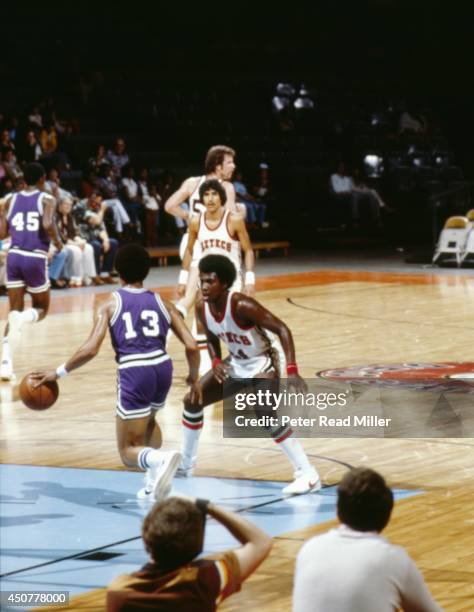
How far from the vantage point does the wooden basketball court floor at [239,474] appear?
5.79 m

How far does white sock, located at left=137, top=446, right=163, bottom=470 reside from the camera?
249 inches

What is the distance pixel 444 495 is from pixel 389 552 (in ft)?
12.1

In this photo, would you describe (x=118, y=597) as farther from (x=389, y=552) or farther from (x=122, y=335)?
(x=122, y=335)

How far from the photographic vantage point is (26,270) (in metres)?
10.8

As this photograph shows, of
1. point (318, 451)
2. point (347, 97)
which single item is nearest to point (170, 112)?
point (347, 97)

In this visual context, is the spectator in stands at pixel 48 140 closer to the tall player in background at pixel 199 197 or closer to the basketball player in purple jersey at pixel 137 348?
the tall player in background at pixel 199 197

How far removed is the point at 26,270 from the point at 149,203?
10379mm

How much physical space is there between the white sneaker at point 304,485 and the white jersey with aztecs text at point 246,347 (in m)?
0.60

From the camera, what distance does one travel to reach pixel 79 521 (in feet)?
21.7

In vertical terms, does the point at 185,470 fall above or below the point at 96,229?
below

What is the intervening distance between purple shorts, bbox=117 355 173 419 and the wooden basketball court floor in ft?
1.74

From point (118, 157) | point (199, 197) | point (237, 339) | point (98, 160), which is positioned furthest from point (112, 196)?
point (237, 339)

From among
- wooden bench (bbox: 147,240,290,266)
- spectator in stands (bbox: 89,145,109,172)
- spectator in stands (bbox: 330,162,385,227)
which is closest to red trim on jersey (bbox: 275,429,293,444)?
spectator in stands (bbox: 89,145,109,172)

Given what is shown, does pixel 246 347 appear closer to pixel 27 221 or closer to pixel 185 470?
pixel 185 470
